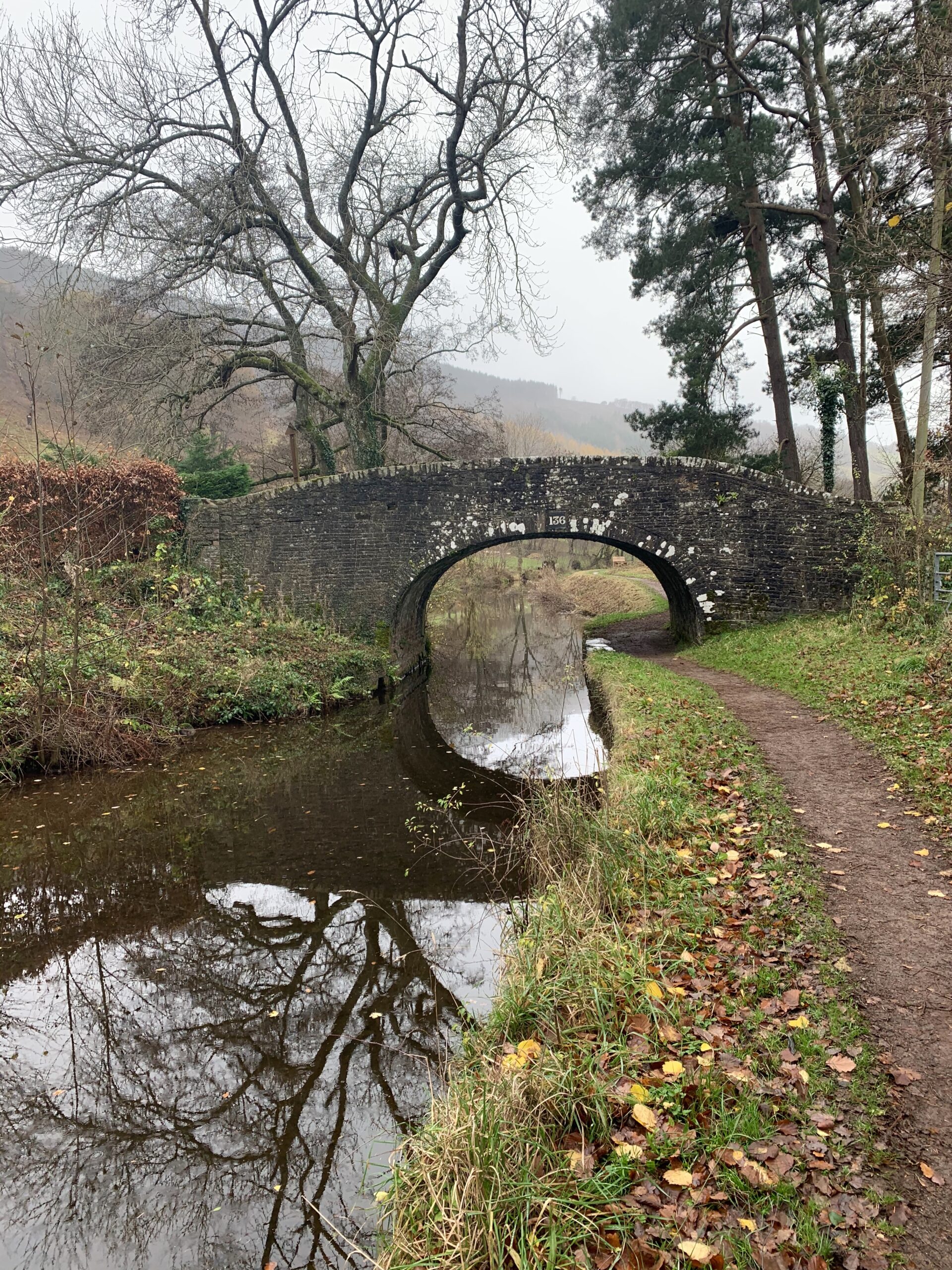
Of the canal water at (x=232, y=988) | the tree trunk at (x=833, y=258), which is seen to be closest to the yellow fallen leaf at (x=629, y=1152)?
the canal water at (x=232, y=988)

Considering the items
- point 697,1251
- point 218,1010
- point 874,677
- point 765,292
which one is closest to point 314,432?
point 765,292

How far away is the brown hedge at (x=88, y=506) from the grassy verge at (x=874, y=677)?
9327 mm

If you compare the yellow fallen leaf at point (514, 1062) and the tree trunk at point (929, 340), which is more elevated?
the tree trunk at point (929, 340)

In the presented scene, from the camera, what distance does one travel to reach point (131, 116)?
12.4 metres

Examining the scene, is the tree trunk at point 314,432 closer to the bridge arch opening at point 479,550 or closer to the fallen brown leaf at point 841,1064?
the bridge arch opening at point 479,550

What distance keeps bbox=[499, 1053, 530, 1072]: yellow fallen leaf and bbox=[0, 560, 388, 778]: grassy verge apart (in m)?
7.44

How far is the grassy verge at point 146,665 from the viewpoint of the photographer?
8703mm

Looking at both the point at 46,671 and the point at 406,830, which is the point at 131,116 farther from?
the point at 406,830

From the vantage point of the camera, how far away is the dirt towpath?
233 centimetres

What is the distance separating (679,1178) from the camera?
2.36 meters

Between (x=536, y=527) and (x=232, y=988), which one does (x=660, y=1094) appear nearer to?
(x=232, y=988)

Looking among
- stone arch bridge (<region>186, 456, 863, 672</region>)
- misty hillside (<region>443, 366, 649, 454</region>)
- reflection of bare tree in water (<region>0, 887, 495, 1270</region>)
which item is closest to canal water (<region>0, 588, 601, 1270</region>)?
reflection of bare tree in water (<region>0, 887, 495, 1270</region>)

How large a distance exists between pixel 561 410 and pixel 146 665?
98718 mm

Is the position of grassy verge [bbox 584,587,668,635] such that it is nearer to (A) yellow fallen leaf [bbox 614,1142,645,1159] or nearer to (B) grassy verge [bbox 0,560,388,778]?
(B) grassy verge [bbox 0,560,388,778]
